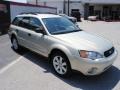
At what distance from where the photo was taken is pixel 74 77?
5.81 meters

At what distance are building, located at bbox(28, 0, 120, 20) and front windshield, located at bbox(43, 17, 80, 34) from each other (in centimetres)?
4094

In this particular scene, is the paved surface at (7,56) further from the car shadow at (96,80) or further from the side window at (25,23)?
the car shadow at (96,80)

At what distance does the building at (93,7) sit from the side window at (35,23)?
40.9 meters

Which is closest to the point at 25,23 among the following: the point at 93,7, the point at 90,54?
the point at 90,54

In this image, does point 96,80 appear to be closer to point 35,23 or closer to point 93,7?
point 35,23

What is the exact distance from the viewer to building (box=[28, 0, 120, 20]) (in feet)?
154

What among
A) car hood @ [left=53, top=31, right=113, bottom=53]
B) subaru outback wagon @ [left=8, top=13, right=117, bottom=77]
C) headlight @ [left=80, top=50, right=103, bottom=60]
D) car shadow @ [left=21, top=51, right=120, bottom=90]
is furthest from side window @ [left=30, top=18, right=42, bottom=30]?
headlight @ [left=80, top=50, right=103, bottom=60]

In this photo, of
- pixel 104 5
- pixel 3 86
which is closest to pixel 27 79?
pixel 3 86

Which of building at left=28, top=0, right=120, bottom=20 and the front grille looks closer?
the front grille

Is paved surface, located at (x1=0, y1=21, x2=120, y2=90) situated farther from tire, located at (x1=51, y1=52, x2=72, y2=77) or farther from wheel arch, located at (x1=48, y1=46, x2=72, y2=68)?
wheel arch, located at (x1=48, y1=46, x2=72, y2=68)

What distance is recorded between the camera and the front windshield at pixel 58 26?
21.4 ft

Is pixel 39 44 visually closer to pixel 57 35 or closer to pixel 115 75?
pixel 57 35

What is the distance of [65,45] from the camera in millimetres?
5578

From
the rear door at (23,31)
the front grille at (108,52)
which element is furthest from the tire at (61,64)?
the rear door at (23,31)
